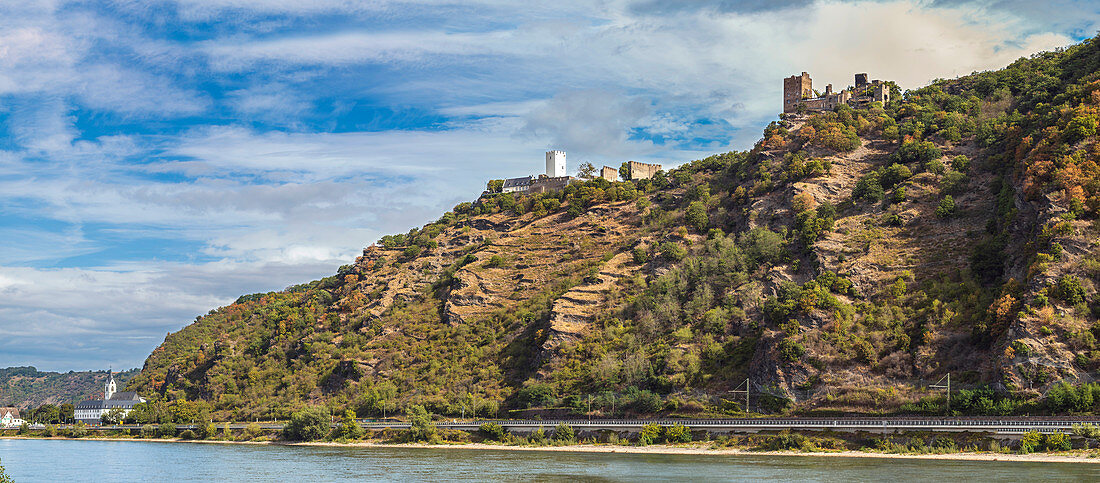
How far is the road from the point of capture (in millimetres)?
56247

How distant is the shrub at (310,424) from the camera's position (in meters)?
93.2

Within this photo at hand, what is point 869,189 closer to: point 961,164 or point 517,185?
point 961,164

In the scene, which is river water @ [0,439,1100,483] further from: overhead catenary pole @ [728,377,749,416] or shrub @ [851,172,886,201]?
shrub @ [851,172,886,201]

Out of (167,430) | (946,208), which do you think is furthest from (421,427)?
(946,208)

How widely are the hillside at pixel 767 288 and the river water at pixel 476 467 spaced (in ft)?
30.0

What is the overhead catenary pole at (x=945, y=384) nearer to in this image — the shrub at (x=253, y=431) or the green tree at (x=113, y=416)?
the shrub at (x=253, y=431)

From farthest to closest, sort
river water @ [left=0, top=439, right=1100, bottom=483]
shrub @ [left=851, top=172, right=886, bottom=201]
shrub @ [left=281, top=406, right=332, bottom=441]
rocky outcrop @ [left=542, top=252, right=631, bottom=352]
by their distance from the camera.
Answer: shrub @ [left=281, top=406, right=332, bottom=441] → rocky outcrop @ [left=542, top=252, right=631, bottom=352] → shrub @ [left=851, top=172, right=886, bottom=201] → river water @ [left=0, top=439, right=1100, bottom=483]

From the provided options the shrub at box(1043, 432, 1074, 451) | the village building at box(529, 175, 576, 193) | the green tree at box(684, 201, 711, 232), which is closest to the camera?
the shrub at box(1043, 432, 1074, 451)

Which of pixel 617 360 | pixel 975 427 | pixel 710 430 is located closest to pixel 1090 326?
pixel 975 427

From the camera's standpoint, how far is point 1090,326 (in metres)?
60.1

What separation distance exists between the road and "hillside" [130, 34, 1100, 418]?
A: 1506 mm

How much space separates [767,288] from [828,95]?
38.5m

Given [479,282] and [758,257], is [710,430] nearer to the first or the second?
[758,257]

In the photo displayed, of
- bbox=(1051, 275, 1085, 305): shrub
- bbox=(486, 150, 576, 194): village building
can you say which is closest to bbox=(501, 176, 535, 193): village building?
bbox=(486, 150, 576, 194): village building
